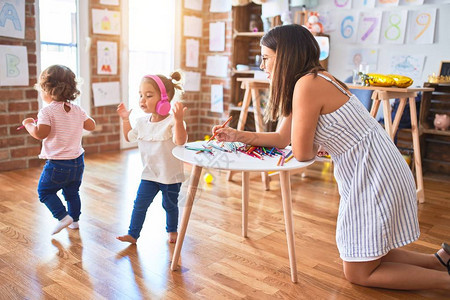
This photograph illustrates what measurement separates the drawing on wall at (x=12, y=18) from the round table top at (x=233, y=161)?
2.01 m

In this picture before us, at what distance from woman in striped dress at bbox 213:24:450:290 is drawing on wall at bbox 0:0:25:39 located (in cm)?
211

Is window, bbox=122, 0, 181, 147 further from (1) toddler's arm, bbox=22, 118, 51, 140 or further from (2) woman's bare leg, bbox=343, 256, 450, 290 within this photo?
(2) woman's bare leg, bbox=343, 256, 450, 290

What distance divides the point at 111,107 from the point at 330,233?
242 cm

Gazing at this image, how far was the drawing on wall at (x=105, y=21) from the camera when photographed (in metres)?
3.64

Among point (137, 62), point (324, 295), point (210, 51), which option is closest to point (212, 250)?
point (324, 295)

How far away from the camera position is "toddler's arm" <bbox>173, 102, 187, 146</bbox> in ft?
5.47

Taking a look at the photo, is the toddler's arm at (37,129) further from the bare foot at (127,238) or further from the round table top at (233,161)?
the round table top at (233,161)

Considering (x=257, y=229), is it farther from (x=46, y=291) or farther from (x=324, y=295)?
(x=46, y=291)

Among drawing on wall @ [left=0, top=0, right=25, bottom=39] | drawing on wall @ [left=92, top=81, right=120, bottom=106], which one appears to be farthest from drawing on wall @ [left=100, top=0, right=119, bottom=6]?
drawing on wall @ [left=0, top=0, right=25, bottom=39]

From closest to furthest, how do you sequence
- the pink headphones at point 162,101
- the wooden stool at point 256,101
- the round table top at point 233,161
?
1. the round table top at point 233,161
2. the pink headphones at point 162,101
3. the wooden stool at point 256,101

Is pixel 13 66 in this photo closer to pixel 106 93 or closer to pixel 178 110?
pixel 106 93

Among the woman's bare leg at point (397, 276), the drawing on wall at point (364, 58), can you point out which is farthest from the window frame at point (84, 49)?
the woman's bare leg at point (397, 276)

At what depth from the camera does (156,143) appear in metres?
1.87

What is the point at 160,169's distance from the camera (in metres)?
1.88
